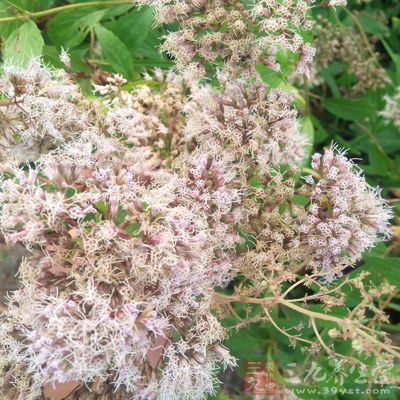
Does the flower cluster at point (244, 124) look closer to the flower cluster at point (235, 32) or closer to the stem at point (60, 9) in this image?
the flower cluster at point (235, 32)

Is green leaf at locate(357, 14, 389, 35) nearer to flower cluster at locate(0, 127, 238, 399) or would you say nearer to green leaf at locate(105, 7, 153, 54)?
green leaf at locate(105, 7, 153, 54)

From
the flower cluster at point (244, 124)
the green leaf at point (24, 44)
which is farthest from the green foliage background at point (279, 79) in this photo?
the flower cluster at point (244, 124)

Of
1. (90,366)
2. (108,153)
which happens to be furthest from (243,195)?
(90,366)

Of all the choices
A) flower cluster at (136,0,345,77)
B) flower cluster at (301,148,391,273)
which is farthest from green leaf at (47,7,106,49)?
flower cluster at (301,148,391,273)

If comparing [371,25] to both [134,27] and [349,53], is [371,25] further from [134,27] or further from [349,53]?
[134,27]

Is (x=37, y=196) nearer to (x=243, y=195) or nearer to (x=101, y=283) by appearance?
(x=101, y=283)

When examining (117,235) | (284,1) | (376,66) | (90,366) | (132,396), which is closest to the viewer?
(90,366)

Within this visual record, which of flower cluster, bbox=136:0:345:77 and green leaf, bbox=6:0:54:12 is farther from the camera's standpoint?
green leaf, bbox=6:0:54:12

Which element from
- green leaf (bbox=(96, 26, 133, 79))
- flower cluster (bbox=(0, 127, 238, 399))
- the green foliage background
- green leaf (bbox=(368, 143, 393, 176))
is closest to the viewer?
flower cluster (bbox=(0, 127, 238, 399))
